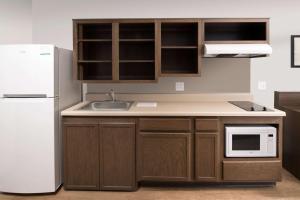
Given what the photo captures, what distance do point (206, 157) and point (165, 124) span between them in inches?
20.3

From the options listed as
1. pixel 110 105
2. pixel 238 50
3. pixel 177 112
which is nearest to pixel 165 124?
pixel 177 112

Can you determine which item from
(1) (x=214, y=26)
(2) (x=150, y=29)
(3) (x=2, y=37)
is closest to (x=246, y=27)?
(1) (x=214, y=26)

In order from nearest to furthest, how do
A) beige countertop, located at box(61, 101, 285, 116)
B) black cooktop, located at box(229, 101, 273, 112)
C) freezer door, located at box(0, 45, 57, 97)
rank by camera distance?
1. freezer door, located at box(0, 45, 57, 97)
2. beige countertop, located at box(61, 101, 285, 116)
3. black cooktop, located at box(229, 101, 273, 112)

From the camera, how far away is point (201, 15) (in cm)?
399

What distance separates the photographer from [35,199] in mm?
3119

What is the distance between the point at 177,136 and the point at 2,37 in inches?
93.3

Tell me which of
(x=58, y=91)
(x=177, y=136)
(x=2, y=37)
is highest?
(x=2, y=37)

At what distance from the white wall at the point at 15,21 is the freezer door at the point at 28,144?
1206mm

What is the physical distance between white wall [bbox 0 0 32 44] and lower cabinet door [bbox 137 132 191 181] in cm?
203

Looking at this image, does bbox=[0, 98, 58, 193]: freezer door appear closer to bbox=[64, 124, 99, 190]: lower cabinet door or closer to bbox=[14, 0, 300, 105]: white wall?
bbox=[64, 124, 99, 190]: lower cabinet door

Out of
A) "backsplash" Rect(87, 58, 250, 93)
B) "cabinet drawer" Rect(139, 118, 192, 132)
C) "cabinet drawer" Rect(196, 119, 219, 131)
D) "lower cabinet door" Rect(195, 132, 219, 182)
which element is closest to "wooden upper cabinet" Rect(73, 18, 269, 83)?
"backsplash" Rect(87, 58, 250, 93)

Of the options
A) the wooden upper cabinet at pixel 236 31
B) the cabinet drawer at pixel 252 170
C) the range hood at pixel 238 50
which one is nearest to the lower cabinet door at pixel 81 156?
the cabinet drawer at pixel 252 170

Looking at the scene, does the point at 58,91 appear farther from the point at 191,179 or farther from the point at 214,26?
the point at 214,26

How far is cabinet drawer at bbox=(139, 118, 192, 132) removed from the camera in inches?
127
